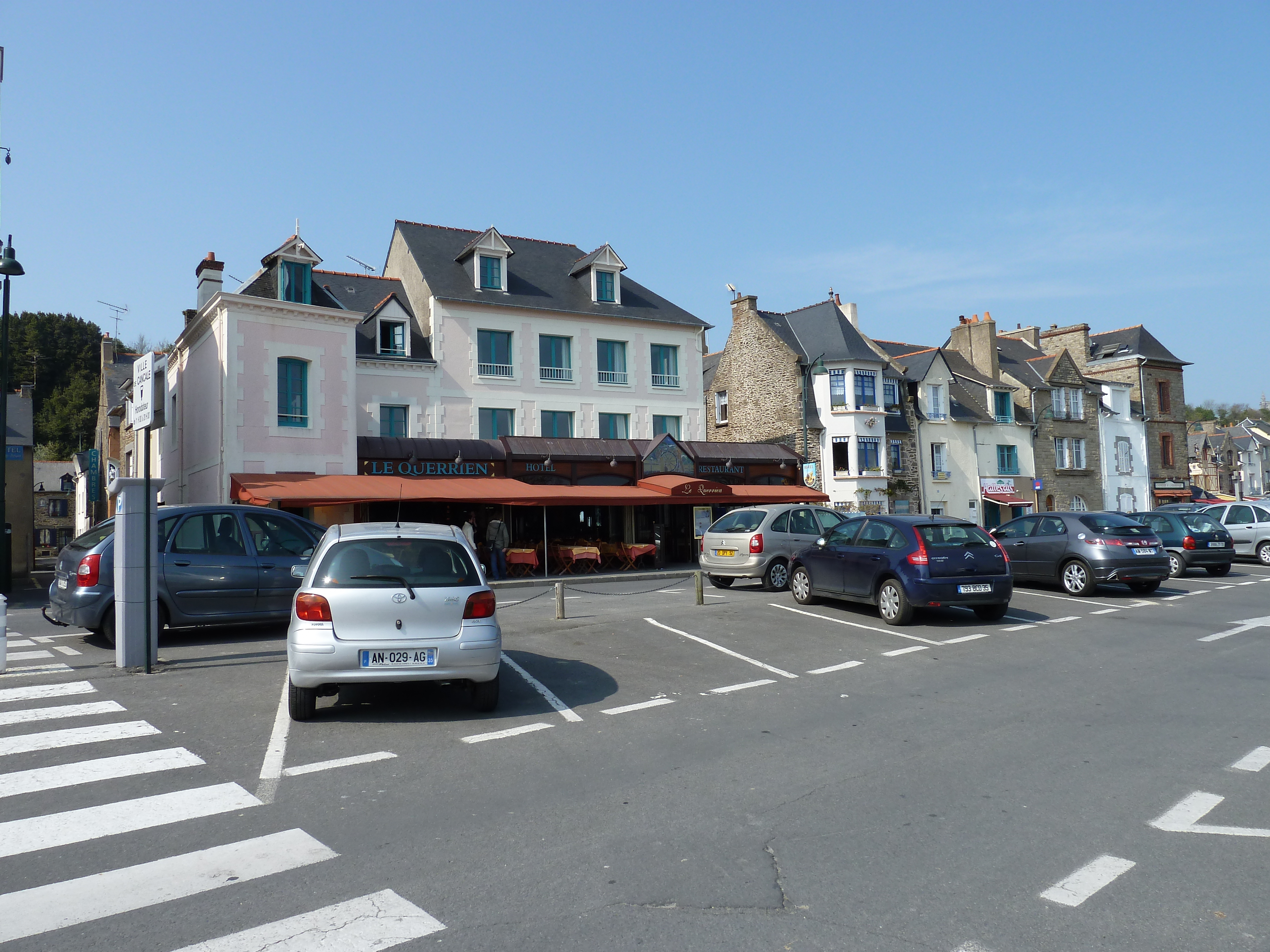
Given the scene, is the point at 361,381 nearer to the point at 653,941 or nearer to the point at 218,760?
the point at 218,760

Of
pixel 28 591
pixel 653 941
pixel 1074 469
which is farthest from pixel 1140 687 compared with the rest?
pixel 1074 469

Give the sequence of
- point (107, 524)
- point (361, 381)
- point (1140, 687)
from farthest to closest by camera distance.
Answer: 1. point (361, 381)
2. point (107, 524)
3. point (1140, 687)

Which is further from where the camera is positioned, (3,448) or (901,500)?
(901,500)

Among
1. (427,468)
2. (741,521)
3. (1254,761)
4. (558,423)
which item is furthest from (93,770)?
(558,423)

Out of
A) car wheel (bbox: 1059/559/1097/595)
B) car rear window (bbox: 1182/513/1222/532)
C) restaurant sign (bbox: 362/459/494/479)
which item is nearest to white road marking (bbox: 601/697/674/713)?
car wheel (bbox: 1059/559/1097/595)

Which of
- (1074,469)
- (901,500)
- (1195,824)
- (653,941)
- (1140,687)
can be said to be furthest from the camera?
(1074,469)

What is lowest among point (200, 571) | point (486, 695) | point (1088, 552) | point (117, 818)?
point (117, 818)

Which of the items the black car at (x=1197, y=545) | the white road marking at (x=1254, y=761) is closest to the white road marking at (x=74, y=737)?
the white road marking at (x=1254, y=761)

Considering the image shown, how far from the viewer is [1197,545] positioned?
65.6ft

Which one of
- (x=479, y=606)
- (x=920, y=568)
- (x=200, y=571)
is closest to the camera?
(x=479, y=606)

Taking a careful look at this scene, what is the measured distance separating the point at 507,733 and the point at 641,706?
141cm

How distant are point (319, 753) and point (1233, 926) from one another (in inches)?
205

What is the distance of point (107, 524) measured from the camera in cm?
1065

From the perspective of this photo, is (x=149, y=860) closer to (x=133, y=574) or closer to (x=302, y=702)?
(x=302, y=702)
